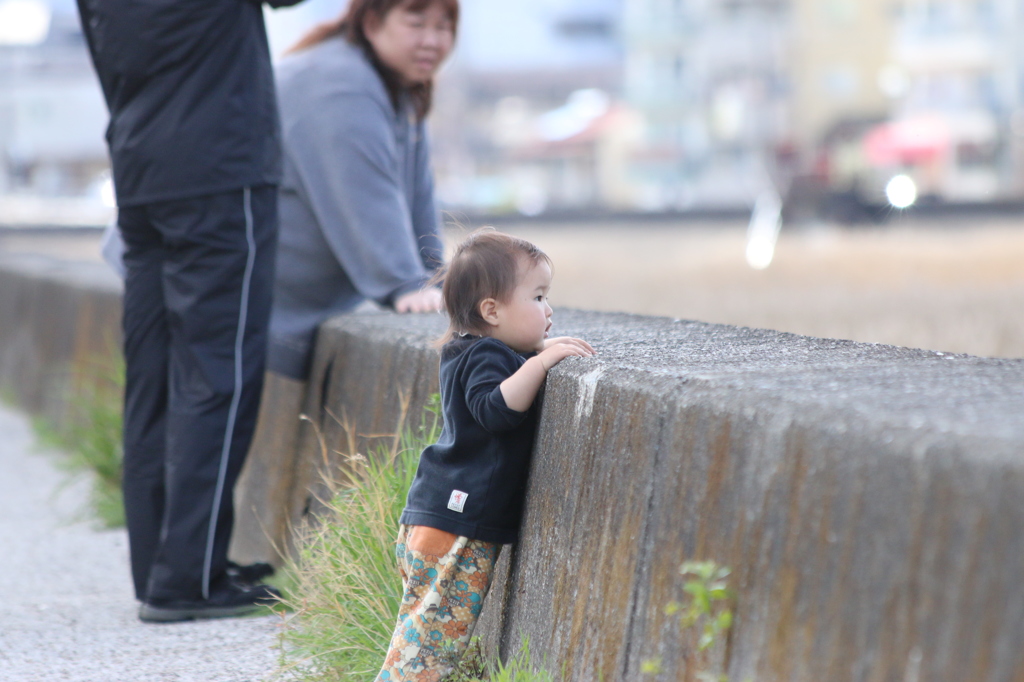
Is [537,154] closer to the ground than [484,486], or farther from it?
farther from it

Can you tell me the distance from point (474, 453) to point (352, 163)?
154 centimetres

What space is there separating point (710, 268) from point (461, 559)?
13.0 metres

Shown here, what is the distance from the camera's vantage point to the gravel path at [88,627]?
9.25ft

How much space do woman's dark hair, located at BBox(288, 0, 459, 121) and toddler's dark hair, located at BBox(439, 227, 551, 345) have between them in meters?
1.58

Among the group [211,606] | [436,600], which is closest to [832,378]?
[436,600]

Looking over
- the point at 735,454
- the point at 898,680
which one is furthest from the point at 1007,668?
the point at 735,454

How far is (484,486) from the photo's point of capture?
2.25 metres

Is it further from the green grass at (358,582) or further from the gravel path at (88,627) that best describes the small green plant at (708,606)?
the gravel path at (88,627)

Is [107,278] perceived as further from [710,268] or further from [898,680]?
[710,268]

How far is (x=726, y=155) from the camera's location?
59.9 metres

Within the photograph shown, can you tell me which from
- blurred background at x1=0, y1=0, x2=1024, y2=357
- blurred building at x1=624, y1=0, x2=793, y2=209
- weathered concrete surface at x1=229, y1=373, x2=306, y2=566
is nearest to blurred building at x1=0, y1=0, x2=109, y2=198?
blurred background at x1=0, y1=0, x2=1024, y2=357

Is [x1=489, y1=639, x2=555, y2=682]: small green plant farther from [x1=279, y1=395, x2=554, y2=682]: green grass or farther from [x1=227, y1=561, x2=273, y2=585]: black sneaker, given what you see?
[x1=227, y1=561, x2=273, y2=585]: black sneaker

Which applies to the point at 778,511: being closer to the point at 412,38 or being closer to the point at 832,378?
the point at 832,378

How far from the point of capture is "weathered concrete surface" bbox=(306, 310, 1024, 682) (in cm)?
135
